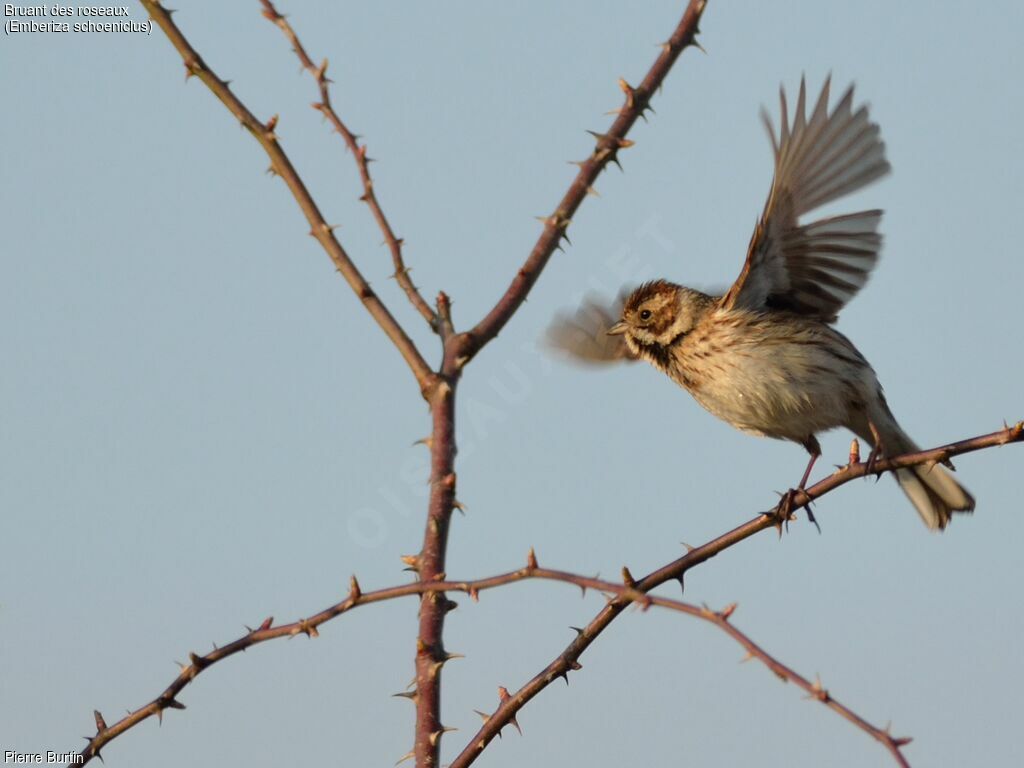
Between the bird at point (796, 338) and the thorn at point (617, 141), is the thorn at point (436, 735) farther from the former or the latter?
the bird at point (796, 338)

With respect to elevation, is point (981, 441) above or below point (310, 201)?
below

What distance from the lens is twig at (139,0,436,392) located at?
3.05m

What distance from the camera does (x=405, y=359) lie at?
295cm

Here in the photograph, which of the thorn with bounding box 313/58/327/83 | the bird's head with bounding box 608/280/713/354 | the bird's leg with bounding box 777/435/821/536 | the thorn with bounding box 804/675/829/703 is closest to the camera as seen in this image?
the thorn with bounding box 804/675/829/703

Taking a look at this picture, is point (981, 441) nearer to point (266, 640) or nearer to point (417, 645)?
point (417, 645)

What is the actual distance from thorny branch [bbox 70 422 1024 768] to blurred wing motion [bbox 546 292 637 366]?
4103mm

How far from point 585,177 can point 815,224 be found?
304 centimetres

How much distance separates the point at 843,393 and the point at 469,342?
143 inches

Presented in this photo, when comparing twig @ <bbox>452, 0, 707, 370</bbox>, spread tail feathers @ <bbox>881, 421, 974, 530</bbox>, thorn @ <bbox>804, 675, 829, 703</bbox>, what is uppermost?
spread tail feathers @ <bbox>881, 421, 974, 530</bbox>

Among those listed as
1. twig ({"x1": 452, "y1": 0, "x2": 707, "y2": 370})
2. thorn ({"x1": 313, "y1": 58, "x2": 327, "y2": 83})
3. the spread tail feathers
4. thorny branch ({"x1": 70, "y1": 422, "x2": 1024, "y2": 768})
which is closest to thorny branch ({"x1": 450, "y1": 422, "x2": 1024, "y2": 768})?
thorny branch ({"x1": 70, "y1": 422, "x2": 1024, "y2": 768})

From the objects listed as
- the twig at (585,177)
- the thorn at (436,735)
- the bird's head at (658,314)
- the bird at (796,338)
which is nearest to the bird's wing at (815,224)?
the bird at (796,338)

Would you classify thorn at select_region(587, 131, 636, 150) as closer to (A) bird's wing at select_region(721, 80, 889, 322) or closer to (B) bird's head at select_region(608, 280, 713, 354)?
(A) bird's wing at select_region(721, 80, 889, 322)

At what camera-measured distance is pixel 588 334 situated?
24.7 feet

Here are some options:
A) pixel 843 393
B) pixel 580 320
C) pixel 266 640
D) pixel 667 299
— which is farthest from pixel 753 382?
pixel 266 640
